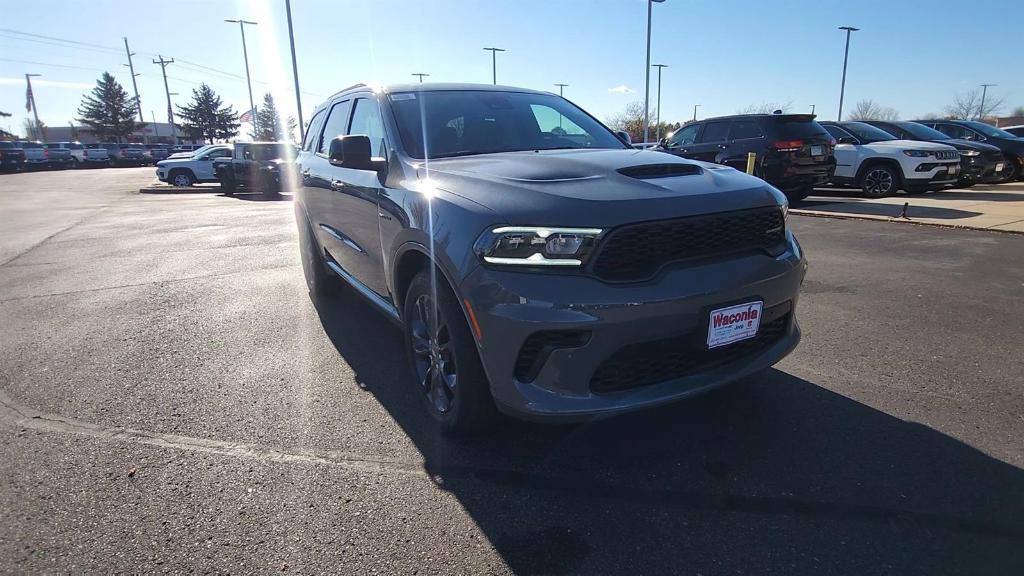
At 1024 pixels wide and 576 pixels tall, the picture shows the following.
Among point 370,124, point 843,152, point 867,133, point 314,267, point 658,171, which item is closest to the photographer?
point 658,171

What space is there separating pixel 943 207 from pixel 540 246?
1146 cm

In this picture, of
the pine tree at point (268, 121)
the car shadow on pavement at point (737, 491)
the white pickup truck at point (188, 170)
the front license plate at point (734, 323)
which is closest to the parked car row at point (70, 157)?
the white pickup truck at point (188, 170)

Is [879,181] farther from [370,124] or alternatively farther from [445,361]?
[445,361]

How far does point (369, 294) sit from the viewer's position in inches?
156

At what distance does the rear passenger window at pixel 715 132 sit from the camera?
444 inches

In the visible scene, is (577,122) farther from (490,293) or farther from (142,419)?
(142,419)

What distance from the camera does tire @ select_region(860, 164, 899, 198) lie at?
12.2 metres

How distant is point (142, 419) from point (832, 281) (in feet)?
19.1

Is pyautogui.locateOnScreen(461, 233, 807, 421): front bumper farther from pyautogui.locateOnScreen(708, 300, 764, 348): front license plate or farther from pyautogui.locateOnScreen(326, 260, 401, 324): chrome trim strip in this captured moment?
Result: pyautogui.locateOnScreen(326, 260, 401, 324): chrome trim strip

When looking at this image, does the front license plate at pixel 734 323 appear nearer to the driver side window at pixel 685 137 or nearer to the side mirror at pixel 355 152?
the side mirror at pixel 355 152

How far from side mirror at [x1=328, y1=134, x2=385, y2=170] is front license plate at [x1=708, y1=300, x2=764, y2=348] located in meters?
2.05

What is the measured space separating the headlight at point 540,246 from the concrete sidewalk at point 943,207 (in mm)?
8794

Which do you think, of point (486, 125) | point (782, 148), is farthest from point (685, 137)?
point (486, 125)

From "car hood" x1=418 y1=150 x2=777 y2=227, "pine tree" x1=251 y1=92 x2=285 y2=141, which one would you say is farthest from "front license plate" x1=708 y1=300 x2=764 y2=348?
"pine tree" x1=251 y1=92 x2=285 y2=141
